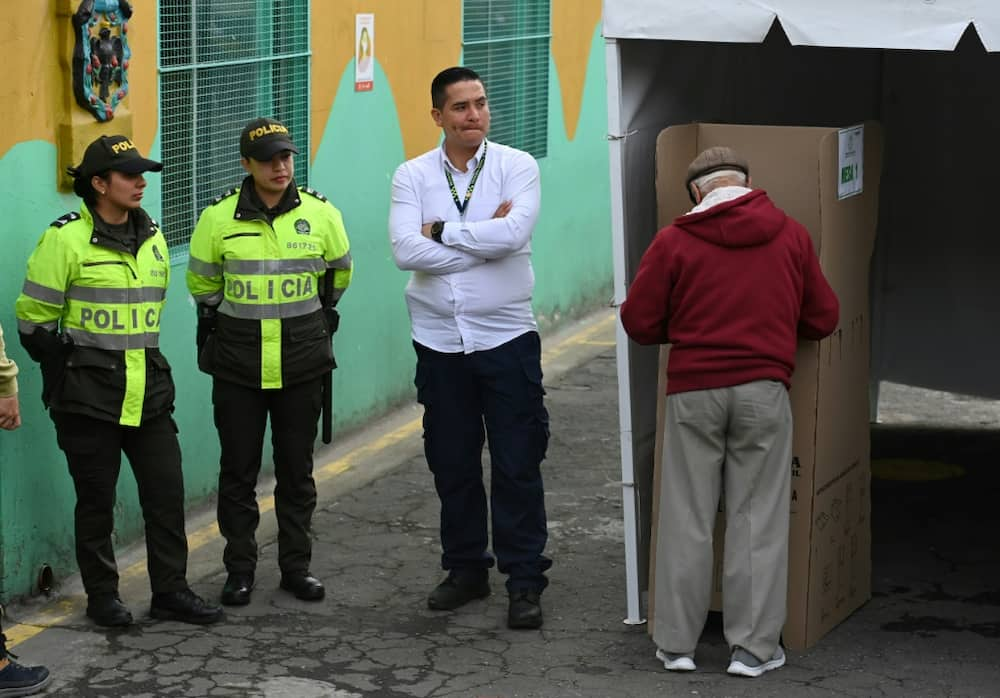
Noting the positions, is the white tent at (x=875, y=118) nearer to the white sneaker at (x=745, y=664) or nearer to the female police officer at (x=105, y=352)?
the white sneaker at (x=745, y=664)

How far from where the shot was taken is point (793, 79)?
8219mm

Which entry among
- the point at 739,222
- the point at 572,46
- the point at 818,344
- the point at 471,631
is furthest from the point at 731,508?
the point at 572,46

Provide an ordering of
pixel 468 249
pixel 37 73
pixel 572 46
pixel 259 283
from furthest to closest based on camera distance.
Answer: pixel 572 46, pixel 259 283, pixel 37 73, pixel 468 249

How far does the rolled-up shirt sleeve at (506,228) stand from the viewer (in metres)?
6.41

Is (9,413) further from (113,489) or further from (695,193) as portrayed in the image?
(695,193)

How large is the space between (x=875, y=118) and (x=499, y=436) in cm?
338

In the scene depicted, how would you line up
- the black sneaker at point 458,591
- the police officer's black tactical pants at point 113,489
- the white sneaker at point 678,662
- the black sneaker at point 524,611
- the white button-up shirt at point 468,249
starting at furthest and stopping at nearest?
the black sneaker at point 458,591 → the black sneaker at point 524,611 → the white button-up shirt at point 468,249 → the police officer's black tactical pants at point 113,489 → the white sneaker at point 678,662

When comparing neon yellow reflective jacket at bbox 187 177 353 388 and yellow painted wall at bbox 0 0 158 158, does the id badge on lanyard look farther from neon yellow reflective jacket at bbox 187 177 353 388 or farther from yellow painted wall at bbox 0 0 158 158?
yellow painted wall at bbox 0 0 158 158

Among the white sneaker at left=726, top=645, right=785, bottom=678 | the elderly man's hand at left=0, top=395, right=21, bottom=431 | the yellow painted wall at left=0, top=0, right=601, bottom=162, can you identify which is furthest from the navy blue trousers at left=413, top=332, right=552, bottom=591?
the yellow painted wall at left=0, top=0, right=601, bottom=162

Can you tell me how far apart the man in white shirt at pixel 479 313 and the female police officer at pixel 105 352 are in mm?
978

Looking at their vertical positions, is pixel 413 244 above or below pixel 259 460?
above

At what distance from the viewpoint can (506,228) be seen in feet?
21.1


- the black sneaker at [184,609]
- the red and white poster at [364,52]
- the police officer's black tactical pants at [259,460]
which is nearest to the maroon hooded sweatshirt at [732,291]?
the police officer's black tactical pants at [259,460]

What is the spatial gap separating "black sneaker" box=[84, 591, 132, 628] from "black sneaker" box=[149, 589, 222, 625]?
127mm
